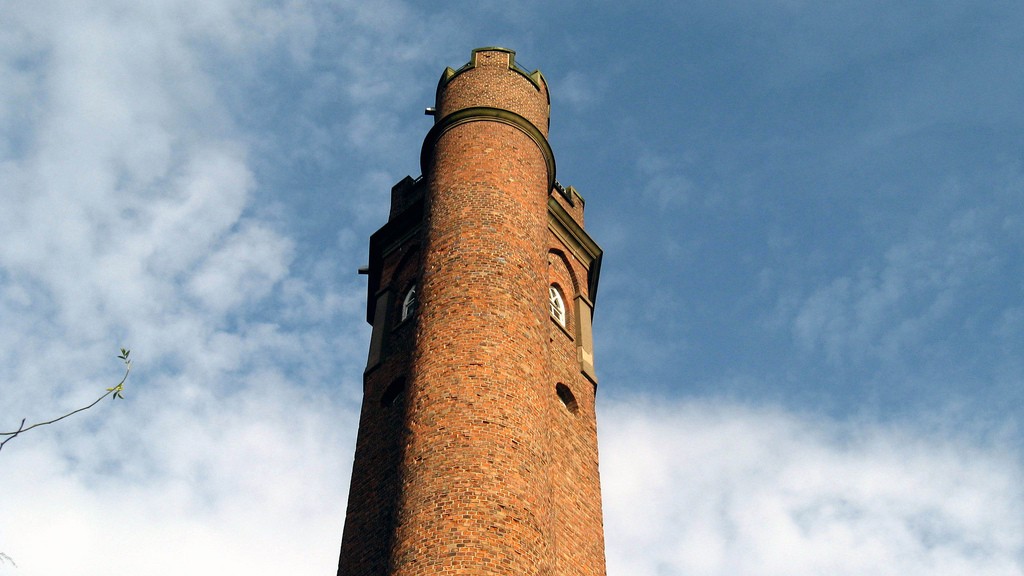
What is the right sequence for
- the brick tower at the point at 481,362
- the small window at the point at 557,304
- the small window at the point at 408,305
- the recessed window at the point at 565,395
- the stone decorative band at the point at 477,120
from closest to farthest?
the brick tower at the point at 481,362
the recessed window at the point at 565,395
the small window at the point at 408,305
the small window at the point at 557,304
the stone decorative band at the point at 477,120

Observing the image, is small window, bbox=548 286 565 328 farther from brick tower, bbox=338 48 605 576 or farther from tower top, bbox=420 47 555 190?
tower top, bbox=420 47 555 190

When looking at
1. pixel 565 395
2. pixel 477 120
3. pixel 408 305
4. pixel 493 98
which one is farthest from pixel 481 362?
pixel 493 98

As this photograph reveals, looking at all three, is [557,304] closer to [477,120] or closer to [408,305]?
[408,305]

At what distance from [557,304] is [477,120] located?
341cm

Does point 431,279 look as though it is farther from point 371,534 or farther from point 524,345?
point 371,534

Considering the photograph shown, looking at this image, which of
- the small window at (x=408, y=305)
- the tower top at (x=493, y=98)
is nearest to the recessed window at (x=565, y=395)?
the small window at (x=408, y=305)

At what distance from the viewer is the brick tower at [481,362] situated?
472 inches

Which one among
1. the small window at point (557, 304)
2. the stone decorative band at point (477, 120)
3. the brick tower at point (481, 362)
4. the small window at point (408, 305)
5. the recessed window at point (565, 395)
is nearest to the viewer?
the brick tower at point (481, 362)

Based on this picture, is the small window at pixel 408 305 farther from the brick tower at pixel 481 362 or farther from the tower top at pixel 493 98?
the tower top at pixel 493 98

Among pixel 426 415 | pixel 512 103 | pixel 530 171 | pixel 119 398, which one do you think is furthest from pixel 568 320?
pixel 119 398

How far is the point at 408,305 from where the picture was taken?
17672mm

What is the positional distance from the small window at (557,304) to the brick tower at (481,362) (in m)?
0.04

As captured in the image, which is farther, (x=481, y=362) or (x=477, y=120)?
(x=477, y=120)

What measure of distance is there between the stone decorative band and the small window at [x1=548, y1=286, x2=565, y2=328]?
2.19 m
